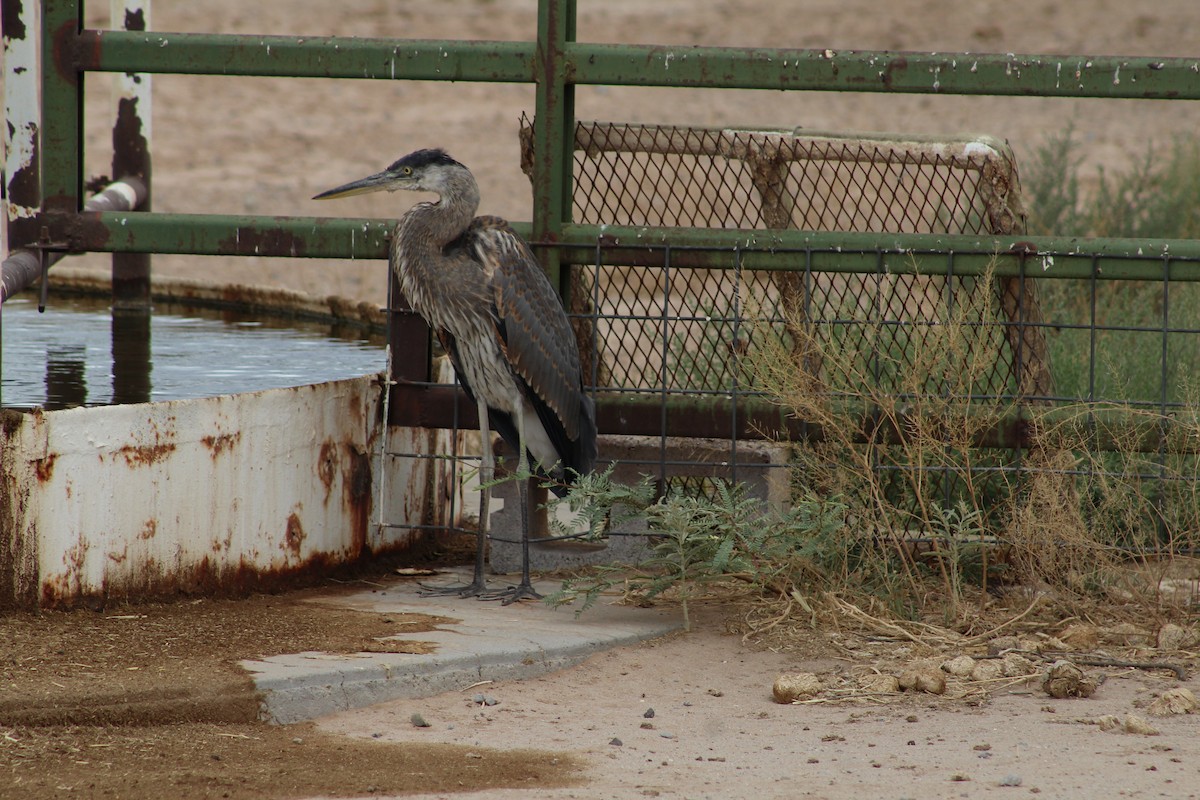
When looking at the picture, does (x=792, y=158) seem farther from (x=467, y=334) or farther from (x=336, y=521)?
(x=336, y=521)

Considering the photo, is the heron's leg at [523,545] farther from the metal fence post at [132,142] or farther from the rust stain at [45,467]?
the metal fence post at [132,142]

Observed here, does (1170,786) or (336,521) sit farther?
(336,521)

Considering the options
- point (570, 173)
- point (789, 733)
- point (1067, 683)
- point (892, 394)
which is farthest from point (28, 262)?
point (1067, 683)

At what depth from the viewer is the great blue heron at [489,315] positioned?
5289mm

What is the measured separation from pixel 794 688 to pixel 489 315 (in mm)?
1586

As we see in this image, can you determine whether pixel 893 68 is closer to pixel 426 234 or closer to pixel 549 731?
pixel 426 234

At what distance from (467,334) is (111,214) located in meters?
1.33

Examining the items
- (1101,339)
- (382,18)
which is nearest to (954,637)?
(1101,339)

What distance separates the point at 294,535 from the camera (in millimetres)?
5367

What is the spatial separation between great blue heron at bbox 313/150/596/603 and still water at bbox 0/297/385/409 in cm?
70

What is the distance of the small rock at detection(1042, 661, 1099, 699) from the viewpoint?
4.48 m

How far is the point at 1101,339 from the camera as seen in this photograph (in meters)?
7.22

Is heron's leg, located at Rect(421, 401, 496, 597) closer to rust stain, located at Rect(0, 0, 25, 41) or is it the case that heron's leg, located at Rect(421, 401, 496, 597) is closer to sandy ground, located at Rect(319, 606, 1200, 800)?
sandy ground, located at Rect(319, 606, 1200, 800)

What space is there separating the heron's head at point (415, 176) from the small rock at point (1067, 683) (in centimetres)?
242
